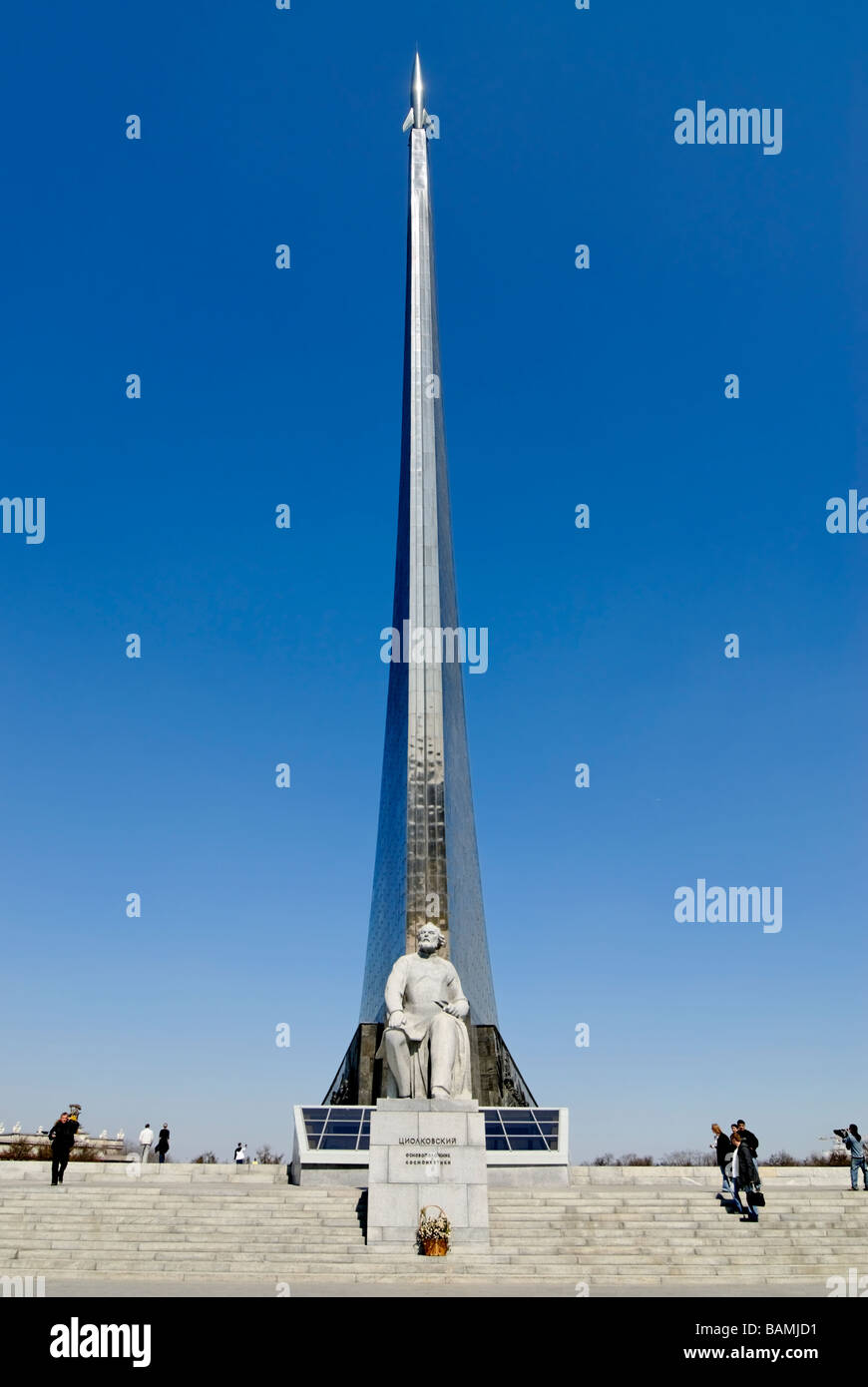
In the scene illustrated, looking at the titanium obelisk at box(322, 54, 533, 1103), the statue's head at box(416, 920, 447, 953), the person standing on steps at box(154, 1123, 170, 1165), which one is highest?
the titanium obelisk at box(322, 54, 533, 1103)

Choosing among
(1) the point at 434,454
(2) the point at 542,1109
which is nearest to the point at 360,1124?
(2) the point at 542,1109

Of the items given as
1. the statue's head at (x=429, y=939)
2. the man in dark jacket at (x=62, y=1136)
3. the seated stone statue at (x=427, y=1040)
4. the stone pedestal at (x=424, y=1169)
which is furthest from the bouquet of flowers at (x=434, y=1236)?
the man in dark jacket at (x=62, y=1136)

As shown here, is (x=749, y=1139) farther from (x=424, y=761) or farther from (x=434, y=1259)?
(x=424, y=761)

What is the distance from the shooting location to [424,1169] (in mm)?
10156

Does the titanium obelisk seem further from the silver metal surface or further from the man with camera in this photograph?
the man with camera

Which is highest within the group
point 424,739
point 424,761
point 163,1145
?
point 424,739

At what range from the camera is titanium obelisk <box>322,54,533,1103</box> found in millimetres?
22781

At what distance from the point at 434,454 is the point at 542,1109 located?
57.6 feet

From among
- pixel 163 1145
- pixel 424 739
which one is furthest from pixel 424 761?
pixel 163 1145

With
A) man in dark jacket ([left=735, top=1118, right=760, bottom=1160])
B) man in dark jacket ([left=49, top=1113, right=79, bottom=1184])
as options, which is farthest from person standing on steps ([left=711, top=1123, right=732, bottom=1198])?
man in dark jacket ([left=49, top=1113, right=79, bottom=1184])

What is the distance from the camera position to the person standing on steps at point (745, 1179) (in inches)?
436

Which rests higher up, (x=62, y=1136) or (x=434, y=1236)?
(x=62, y=1136)

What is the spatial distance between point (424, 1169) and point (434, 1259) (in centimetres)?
93
